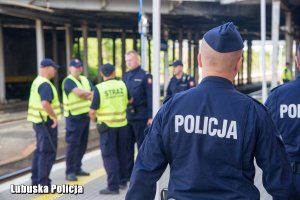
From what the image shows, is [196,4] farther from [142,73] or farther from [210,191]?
[210,191]

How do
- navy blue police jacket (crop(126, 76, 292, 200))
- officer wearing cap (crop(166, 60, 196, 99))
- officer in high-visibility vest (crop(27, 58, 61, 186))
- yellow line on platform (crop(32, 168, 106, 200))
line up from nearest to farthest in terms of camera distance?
navy blue police jacket (crop(126, 76, 292, 200)) → yellow line on platform (crop(32, 168, 106, 200)) → officer in high-visibility vest (crop(27, 58, 61, 186)) → officer wearing cap (crop(166, 60, 196, 99))

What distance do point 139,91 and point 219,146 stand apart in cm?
482

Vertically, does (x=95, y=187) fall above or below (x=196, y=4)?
below

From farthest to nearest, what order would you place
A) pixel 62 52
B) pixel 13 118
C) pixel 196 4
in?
1. pixel 62 52
2. pixel 196 4
3. pixel 13 118

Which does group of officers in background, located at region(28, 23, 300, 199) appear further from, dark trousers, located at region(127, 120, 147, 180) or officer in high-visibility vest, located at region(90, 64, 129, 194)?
dark trousers, located at region(127, 120, 147, 180)

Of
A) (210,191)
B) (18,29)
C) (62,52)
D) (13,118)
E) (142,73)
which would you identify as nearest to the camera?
(210,191)

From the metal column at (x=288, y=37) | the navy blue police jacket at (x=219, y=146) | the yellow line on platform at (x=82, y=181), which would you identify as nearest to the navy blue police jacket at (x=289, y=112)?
the navy blue police jacket at (x=219, y=146)

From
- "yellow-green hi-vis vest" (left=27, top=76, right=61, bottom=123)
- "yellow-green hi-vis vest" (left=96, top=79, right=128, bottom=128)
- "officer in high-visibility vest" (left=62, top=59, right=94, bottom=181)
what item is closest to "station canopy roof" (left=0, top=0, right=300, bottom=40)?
"officer in high-visibility vest" (left=62, top=59, right=94, bottom=181)

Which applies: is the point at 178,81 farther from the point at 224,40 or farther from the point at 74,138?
the point at 224,40

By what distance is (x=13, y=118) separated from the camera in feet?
51.8

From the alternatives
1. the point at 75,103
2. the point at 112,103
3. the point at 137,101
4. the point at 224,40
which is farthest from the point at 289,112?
the point at 75,103

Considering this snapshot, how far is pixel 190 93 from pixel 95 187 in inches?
186

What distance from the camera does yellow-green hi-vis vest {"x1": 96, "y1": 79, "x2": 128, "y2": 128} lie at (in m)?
6.39

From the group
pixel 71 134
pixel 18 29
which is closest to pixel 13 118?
pixel 71 134
